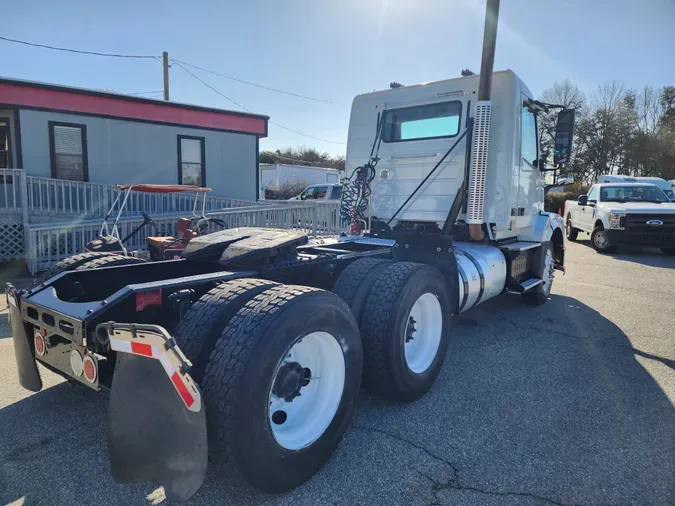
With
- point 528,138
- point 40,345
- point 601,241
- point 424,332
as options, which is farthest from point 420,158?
point 601,241

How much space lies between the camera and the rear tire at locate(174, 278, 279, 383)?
2.37 meters

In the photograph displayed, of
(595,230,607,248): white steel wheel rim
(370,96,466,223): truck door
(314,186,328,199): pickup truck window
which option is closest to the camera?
(370,96,466,223): truck door

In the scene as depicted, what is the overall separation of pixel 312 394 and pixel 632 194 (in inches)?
579

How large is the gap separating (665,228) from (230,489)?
43.4ft

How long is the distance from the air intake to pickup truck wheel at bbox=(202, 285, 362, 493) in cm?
284

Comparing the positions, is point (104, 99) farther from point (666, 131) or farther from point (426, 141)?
point (666, 131)

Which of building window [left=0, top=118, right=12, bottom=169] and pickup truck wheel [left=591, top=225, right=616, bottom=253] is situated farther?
pickup truck wheel [left=591, top=225, right=616, bottom=253]

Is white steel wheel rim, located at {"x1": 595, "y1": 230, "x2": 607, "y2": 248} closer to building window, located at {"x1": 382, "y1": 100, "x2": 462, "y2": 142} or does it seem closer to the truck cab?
the truck cab

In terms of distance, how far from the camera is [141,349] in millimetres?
2016

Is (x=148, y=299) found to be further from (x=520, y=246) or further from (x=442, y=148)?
(x=520, y=246)

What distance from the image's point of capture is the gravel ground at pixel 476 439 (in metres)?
2.52

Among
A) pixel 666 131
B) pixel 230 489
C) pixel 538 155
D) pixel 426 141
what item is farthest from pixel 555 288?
pixel 666 131

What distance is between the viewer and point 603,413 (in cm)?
354

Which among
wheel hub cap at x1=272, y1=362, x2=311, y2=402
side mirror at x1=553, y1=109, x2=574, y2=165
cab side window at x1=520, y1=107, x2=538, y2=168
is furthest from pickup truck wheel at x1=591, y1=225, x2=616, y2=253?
→ wheel hub cap at x1=272, y1=362, x2=311, y2=402
